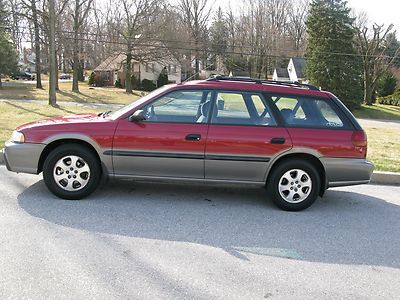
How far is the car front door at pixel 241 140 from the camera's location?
15.3 ft

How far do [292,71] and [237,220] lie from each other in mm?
53898

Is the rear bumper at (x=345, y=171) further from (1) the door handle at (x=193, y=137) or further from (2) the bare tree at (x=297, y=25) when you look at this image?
(2) the bare tree at (x=297, y=25)

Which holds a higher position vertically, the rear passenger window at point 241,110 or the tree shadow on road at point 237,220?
the rear passenger window at point 241,110

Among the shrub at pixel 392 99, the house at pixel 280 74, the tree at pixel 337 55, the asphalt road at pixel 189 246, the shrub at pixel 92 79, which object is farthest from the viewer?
the house at pixel 280 74

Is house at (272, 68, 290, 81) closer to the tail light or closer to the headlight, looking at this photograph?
the tail light

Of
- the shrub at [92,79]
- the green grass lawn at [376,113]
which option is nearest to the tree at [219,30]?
the shrub at [92,79]

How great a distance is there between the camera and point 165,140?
467cm

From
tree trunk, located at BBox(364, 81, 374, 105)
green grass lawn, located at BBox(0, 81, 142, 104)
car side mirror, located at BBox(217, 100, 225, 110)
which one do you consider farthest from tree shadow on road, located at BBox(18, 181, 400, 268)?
Result: tree trunk, located at BBox(364, 81, 374, 105)

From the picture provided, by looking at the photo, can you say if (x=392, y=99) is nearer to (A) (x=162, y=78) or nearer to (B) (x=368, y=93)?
(B) (x=368, y=93)

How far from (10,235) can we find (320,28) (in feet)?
123

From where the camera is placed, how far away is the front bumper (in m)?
4.71

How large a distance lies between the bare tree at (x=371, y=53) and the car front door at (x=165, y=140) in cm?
4229

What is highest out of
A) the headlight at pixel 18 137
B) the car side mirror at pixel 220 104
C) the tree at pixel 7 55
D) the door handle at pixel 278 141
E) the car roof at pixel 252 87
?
the tree at pixel 7 55

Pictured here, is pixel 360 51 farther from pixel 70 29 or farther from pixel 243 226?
pixel 243 226
